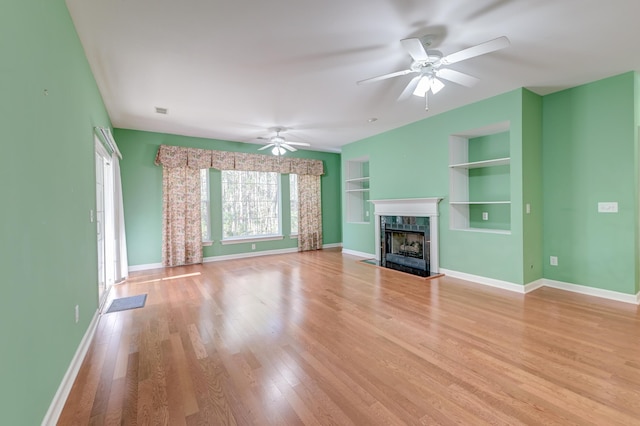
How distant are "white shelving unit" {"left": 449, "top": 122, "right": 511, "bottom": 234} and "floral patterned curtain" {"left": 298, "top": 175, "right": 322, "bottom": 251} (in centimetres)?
378

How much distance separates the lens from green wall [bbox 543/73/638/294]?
3.30 m

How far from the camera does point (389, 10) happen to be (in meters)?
2.17

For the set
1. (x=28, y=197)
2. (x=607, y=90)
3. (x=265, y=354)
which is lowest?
(x=265, y=354)

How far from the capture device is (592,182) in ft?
11.7

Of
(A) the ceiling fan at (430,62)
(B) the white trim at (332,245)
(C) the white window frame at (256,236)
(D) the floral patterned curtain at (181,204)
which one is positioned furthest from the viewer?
(B) the white trim at (332,245)

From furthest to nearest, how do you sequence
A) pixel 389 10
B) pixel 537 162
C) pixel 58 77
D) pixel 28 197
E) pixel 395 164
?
pixel 395 164, pixel 537 162, pixel 389 10, pixel 58 77, pixel 28 197

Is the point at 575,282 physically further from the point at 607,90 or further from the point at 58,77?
the point at 58,77

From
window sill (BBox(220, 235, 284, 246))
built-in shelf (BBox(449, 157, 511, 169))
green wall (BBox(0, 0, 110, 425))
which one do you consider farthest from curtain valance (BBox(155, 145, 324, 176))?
built-in shelf (BBox(449, 157, 511, 169))

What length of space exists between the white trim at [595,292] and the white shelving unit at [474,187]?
946 millimetres

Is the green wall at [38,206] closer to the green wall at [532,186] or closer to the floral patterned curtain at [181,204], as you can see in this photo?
the floral patterned curtain at [181,204]

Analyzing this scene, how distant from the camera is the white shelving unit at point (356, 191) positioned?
23.4 ft

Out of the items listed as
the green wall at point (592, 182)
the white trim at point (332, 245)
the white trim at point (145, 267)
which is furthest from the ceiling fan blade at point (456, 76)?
the white trim at point (145, 267)

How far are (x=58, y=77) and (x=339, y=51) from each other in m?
2.29

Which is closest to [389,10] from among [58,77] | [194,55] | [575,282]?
[194,55]
